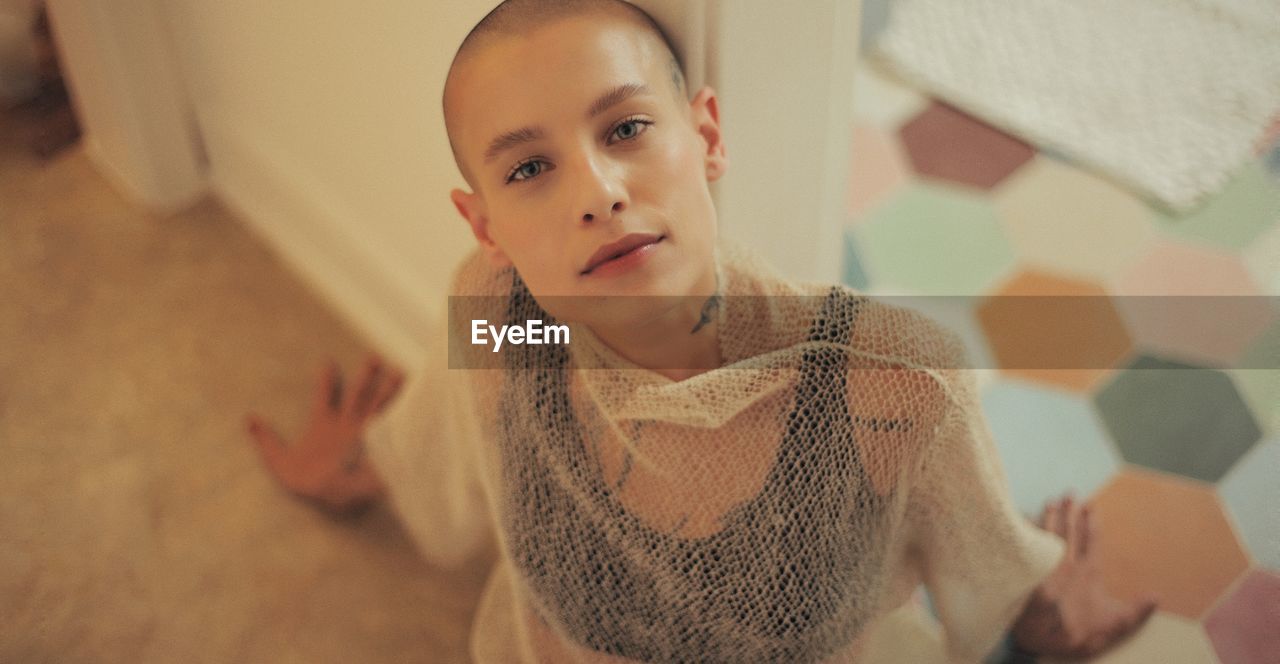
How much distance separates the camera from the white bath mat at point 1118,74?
1605mm

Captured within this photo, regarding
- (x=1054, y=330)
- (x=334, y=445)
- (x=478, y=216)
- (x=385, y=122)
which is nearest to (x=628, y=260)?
(x=478, y=216)

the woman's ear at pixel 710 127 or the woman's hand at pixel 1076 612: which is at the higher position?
the woman's ear at pixel 710 127

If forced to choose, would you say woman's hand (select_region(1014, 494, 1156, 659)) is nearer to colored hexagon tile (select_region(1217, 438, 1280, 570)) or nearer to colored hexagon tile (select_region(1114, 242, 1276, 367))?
colored hexagon tile (select_region(1217, 438, 1280, 570))

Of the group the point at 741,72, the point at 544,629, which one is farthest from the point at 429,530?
the point at 741,72

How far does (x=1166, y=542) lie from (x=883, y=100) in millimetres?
802

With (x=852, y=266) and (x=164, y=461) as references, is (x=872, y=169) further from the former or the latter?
(x=164, y=461)

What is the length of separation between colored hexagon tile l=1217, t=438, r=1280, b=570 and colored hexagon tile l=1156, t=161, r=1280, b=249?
1.09ft

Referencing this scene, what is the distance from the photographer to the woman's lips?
0.70 meters

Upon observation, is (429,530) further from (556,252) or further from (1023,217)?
(1023,217)

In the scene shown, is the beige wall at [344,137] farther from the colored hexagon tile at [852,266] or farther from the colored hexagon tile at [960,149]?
the colored hexagon tile at [960,149]

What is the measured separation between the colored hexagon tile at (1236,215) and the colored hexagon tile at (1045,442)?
1.07 ft

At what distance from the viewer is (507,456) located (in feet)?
3.03

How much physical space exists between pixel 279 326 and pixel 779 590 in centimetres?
97

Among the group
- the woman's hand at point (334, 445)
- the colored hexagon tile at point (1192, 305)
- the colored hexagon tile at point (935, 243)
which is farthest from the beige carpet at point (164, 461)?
the colored hexagon tile at point (1192, 305)
